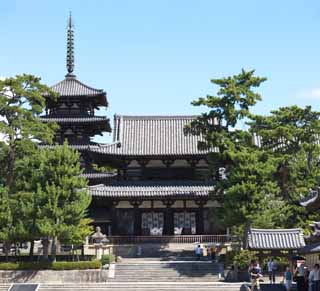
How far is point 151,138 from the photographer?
186ft

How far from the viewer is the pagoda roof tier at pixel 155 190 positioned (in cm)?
5150

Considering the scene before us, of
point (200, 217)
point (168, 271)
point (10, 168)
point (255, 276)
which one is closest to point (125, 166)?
point (200, 217)

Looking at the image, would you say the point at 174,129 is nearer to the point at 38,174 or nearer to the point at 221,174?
the point at 221,174

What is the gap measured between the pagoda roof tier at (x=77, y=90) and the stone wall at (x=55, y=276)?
18.9m

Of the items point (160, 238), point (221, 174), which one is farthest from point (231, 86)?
point (160, 238)

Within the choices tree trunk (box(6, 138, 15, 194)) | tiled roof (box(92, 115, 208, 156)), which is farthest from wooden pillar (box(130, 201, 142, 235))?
tree trunk (box(6, 138, 15, 194))

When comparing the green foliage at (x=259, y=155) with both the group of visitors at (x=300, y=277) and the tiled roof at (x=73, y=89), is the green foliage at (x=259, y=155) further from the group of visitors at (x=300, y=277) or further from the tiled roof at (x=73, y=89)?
the tiled roof at (x=73, y=89)

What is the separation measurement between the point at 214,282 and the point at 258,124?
13.0 m

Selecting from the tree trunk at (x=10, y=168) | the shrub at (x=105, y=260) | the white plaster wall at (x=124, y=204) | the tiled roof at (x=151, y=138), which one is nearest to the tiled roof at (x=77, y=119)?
the tiled roof at (x=151, y=138)

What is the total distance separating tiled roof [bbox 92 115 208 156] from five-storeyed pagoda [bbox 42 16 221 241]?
0.09 meters

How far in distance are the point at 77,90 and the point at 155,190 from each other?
12250mm

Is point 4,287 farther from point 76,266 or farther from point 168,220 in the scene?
point 168,220

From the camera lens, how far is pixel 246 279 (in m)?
39.8

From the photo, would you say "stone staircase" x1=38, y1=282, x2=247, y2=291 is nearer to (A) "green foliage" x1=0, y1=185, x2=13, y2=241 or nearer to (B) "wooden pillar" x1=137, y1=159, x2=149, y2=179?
(A) "green foliage" x1=0, y1=185, x2=13, y2=241
